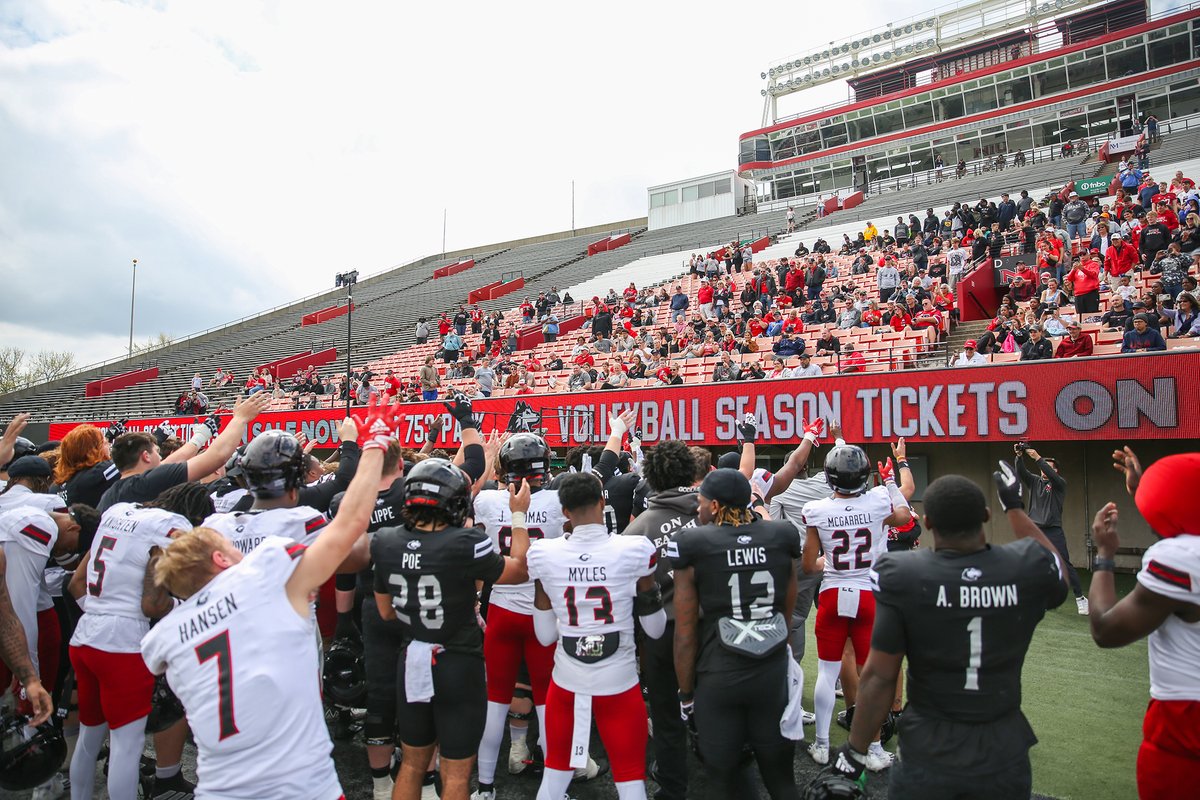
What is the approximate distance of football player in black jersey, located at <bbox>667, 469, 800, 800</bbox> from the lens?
3369 millimetres

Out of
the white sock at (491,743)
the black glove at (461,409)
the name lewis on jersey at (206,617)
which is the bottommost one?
the white sock at (491,743)

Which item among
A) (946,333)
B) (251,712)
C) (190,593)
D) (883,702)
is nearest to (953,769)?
(883,702)

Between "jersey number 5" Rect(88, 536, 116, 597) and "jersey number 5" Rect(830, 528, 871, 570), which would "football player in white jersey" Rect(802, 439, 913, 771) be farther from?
"jersey number 5" Rect(88, 536, 116, 597)

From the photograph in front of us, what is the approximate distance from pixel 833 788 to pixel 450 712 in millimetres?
1714

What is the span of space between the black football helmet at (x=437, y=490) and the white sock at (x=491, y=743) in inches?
58.9

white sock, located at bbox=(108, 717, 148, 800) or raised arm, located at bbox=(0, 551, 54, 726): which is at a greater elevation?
raised arm, located at bbox=(0, 551, 54, 726)

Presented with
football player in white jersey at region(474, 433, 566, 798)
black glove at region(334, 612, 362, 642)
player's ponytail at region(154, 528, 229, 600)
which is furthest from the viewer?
black glove at region(334, 612, 362, 642)

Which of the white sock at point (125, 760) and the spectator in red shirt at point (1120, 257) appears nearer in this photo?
the white sock at point (125, 760)

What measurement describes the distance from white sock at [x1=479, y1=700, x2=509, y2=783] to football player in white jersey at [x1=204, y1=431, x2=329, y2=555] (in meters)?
1.58

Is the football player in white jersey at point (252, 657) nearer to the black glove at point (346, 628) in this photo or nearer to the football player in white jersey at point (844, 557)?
the black glove at point (346, 628)

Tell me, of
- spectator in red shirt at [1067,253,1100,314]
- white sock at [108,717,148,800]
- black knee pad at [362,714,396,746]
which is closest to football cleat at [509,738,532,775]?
black knee pad at [362,714,396,746]

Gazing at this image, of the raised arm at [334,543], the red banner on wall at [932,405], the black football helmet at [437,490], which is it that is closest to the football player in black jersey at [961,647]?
the black football helmet at [437,490]

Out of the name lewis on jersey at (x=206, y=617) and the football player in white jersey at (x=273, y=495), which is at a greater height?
the football player in white jersey at (x=273, y=495)

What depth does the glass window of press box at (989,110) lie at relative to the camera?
1204 inches
